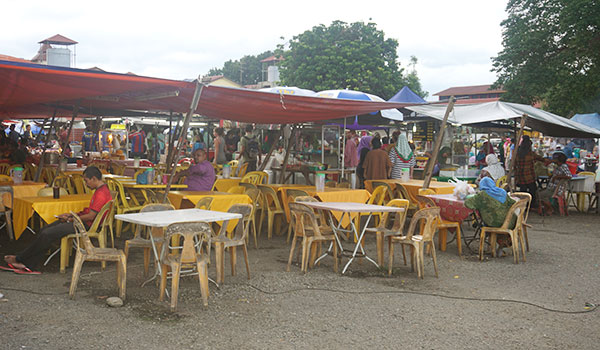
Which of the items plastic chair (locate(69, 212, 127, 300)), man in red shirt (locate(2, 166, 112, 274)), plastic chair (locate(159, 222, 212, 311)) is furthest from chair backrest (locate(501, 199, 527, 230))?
man in red shirt (locate(2, 166, 112, 274))

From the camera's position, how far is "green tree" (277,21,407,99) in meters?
30.6

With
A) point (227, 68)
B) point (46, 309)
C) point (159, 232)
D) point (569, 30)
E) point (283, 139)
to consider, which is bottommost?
point (46, 309)

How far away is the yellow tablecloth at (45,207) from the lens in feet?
19.5

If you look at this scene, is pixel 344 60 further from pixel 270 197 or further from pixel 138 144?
pixel 270 197

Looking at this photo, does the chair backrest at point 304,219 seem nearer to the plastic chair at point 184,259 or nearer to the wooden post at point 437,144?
the plastic chair at point 184,259

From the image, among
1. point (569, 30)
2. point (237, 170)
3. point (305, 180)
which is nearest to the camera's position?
point (305, 180)

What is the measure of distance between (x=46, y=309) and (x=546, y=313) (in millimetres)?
4301

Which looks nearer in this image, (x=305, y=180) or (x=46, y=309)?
(x=46, y=309)

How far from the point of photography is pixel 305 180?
11445mm

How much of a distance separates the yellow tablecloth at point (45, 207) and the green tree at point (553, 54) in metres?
16.9

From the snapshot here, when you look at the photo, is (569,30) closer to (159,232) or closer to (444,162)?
(444,162)

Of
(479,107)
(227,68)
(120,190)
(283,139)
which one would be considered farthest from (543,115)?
(227,68)

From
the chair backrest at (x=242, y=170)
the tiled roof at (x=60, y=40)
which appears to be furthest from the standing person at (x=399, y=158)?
the tiled roof at (x=60, y=40)

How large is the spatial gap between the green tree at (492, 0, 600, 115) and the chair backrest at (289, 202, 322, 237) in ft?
49.8
